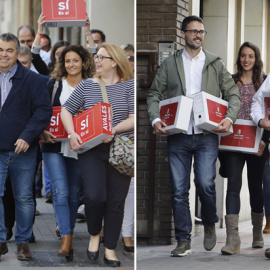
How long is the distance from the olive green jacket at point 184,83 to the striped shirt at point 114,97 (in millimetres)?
404

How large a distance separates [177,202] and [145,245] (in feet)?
4.49

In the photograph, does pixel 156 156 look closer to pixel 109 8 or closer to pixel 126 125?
pixel 126 125

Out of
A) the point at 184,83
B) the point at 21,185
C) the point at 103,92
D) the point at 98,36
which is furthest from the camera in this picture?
the point at 98,36

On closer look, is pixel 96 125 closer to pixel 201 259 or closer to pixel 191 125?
pixel 191 125

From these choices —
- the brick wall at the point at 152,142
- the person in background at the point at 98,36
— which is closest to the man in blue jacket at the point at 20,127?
the brick wall at the point at 152,142

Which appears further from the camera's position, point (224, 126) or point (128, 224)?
point (128, 224)

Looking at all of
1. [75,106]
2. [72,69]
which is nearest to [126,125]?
[75,106]

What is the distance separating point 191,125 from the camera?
7863mm

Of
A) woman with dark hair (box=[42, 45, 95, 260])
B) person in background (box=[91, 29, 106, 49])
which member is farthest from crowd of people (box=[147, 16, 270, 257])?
person in background (box=[91, 29, 106, 49])

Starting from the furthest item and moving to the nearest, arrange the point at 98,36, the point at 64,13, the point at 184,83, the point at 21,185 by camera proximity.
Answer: the point at 98,36
the point at 64,13
the point at 184,83
the point at 21,185

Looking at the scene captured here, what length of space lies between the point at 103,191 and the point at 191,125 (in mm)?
1061

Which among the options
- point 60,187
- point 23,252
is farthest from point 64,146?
point 23,252

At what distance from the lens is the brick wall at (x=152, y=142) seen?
29.7 ft

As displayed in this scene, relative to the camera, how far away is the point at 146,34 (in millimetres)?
9062
